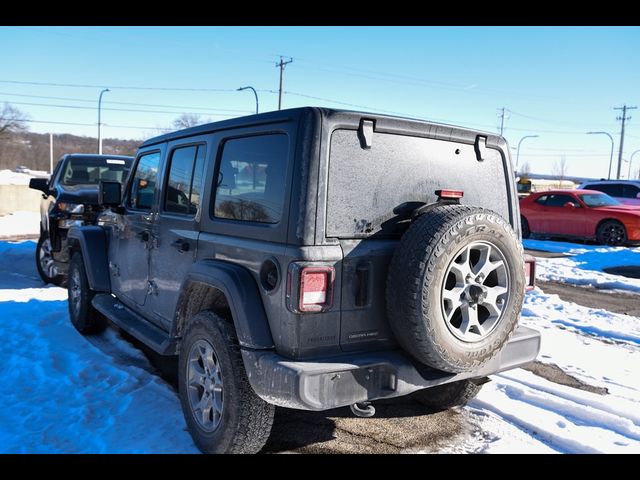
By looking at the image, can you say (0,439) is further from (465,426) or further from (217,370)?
(465,426)

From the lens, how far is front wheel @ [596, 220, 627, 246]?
1320 cm

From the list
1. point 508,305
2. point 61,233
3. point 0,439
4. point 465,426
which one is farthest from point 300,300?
point 61,233

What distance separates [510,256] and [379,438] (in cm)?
148

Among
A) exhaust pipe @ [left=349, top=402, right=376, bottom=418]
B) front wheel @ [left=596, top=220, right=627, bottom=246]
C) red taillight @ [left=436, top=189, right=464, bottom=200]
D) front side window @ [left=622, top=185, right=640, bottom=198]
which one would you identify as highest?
front side window @ [left=622, top=185, right=640, bottom=198]

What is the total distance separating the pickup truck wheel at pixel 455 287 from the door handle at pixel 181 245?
4.83 feet

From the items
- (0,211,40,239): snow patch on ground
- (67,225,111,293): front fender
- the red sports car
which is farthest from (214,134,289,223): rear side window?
(0,211,40,239): snow patch on ground

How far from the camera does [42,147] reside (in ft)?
303

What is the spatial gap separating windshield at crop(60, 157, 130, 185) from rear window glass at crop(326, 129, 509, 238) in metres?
6.73

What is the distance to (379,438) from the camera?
3.56 meters

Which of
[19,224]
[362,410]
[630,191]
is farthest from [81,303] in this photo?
[630,191]

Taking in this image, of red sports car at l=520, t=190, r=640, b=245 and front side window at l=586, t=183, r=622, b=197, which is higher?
front side window at l=586, t=183, r=622, b=197

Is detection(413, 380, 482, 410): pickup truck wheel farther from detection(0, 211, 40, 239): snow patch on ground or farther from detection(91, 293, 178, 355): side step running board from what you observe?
detection(0, 211, 40, 239): snow patch on ground

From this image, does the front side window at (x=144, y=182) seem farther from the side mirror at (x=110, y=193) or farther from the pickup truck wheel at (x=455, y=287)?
the pickup truck wheel at (x=455, y=287)

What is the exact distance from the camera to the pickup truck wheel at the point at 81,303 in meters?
5.51
